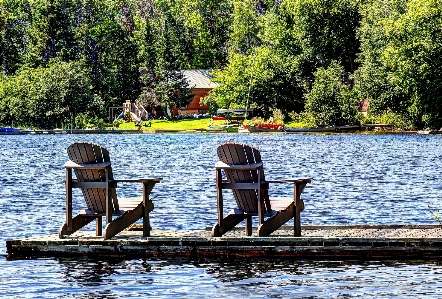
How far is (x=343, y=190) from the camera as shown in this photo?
44906mm

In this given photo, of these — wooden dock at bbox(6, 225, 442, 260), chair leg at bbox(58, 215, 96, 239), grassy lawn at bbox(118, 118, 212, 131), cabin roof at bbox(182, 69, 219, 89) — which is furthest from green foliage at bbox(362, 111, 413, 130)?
chair leg at bbox(58, 215, 96, 239)

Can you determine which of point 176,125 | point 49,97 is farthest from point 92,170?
point 49,97

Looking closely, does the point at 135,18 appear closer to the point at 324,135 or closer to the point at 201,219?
the point at 324,135

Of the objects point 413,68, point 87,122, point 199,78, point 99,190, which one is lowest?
point 87,122

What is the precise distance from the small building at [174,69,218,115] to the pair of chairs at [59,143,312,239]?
385 ft

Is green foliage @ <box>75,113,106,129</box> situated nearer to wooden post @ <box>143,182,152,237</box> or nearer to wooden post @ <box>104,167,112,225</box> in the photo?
wooden post @ <box>143,182,152,237</box>

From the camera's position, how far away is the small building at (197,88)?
142250mm

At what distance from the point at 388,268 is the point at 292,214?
2602 mm

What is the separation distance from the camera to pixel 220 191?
76.5ft

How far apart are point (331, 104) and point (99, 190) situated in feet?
305

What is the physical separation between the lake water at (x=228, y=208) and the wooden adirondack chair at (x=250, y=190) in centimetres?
96

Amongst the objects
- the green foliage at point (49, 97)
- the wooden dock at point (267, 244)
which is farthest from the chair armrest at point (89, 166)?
the green foliage at point (49, 97)

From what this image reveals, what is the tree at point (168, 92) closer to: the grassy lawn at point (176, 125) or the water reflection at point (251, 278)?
the grassy lawn at point (176, 125)

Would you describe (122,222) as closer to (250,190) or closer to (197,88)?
(250,190)
